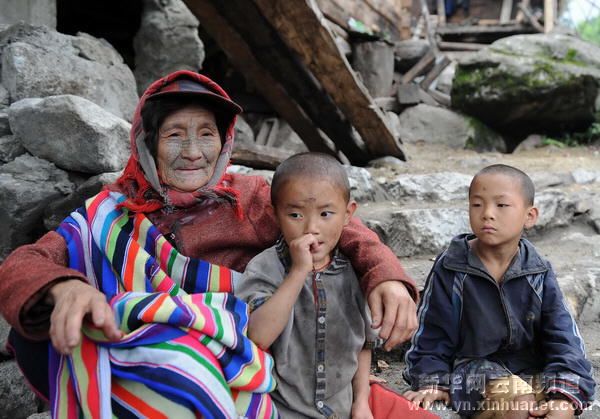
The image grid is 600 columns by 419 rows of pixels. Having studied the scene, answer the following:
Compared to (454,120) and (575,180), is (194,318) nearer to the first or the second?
(575,180)

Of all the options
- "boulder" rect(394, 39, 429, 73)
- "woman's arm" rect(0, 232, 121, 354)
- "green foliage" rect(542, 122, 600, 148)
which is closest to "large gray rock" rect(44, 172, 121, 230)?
"woman's arm" rect(0, 232, 121, 354)

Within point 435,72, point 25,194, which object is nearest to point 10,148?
point 25,194

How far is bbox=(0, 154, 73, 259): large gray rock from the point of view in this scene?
272 centimetres

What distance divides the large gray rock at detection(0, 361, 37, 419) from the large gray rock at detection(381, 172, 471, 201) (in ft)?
8.87

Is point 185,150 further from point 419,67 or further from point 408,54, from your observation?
point 408,54

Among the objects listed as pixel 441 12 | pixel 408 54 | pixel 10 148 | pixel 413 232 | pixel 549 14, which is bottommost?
pixel 413 232

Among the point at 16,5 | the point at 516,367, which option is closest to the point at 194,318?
the point at 516,367

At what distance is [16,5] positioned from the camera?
364 centimetres

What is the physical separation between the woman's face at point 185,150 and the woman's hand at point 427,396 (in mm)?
1059

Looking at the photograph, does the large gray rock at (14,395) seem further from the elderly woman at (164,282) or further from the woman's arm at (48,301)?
the woman's arm at (48,301)

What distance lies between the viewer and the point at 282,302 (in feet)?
5.09

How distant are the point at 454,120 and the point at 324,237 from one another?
635 centimetres

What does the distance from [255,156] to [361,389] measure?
121 inches

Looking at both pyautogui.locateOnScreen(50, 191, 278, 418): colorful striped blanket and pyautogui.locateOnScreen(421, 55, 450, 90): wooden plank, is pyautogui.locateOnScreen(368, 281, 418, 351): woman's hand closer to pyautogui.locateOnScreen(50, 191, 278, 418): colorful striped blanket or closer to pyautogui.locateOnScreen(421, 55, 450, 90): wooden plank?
pyautogui.locateOnScreen(50, 191, 278, 418): colorful striped blanket
